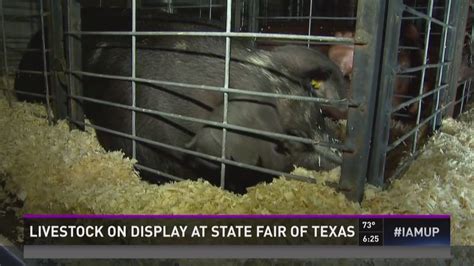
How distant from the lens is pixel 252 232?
4.50 ft

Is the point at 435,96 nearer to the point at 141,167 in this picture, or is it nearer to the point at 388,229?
the point at 388,229

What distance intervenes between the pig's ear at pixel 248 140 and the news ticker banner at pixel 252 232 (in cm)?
36

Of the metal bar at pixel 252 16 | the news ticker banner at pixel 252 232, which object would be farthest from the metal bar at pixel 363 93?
the metal bar at pixel 252 16

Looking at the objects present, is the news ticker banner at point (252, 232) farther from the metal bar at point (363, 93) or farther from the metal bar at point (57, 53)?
the metal bar at point (57, 53)

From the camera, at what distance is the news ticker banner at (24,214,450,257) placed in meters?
1.34

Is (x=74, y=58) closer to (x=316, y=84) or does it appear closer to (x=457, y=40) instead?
(x=316, y=84)

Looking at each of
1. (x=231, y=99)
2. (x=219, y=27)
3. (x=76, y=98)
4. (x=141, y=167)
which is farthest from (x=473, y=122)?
(x=76, y=98)

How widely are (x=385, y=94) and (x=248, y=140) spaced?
1.79ft

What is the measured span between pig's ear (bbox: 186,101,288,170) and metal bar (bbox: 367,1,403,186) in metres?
0.36

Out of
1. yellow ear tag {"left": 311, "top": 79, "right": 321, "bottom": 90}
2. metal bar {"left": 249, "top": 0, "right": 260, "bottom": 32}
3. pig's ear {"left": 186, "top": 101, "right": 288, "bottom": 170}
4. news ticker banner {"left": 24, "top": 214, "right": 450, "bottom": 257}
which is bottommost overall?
news ticker banner {"left": 24, "top": 214, "right": 450, "bottom": 257}

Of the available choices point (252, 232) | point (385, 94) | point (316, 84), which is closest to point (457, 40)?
point (316, 84)

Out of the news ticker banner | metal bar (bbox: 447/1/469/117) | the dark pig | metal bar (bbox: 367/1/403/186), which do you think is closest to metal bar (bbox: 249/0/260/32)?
metal bar (bbox: 447/1/469/117)

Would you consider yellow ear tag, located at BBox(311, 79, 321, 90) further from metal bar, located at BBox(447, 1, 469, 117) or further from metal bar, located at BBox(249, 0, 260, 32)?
metal bar, located at BBox(249, 0, 260, 32)

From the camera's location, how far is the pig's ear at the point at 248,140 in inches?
67.1
